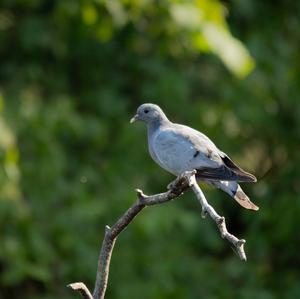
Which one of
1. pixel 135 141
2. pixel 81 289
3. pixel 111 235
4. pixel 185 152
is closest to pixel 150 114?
pixel 185 152

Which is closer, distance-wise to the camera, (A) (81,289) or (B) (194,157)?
(A) (81,289)

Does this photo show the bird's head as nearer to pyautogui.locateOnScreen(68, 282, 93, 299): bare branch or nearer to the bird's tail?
the bird's tail

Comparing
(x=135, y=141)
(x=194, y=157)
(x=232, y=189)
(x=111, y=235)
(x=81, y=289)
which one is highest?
(x=135, y=141)

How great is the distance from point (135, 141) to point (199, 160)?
3752mm

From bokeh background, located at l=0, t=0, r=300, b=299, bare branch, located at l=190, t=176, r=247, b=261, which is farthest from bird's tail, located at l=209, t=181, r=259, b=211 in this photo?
bokeh background, located at l=0, t=0, r=300, b=299

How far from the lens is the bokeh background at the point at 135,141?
22.9ft

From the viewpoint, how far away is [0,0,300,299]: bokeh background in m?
6.97

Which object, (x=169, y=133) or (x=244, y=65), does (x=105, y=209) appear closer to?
(x=244, y=65)

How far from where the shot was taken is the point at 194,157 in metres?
3.73

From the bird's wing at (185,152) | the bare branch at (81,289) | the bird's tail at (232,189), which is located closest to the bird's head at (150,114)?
the bird's wing at (185,152)

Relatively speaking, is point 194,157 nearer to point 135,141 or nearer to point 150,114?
point 150,114

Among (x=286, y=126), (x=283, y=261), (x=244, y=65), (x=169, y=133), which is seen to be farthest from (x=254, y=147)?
(x=169, y=133)

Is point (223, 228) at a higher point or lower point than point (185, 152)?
lower

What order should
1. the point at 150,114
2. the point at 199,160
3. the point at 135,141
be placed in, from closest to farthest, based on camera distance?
the point at 199,160 < the point at 150,114 < the point at 135,141
